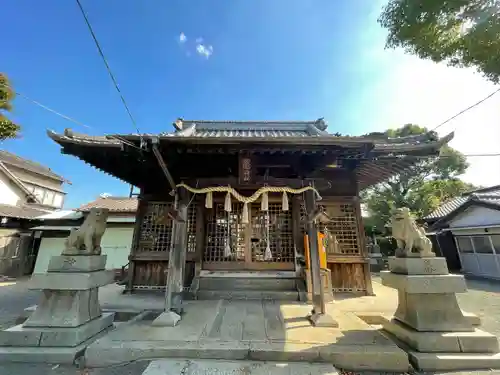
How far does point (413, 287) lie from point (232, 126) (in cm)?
950

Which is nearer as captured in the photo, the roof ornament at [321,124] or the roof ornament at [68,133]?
the roof ornament at [68,133]

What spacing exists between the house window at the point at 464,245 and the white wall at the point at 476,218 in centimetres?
89

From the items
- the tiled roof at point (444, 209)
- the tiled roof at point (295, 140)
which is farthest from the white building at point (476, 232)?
the tiled roof at point (295, 140)

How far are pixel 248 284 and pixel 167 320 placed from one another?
2932 mm

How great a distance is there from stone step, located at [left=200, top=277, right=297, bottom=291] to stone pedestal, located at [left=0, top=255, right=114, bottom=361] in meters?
2.94

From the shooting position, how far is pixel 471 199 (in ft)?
44.7

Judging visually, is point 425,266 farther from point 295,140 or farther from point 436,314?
point 295,140

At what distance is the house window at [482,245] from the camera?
12.8 metres

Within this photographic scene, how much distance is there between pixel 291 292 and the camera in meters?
6.71

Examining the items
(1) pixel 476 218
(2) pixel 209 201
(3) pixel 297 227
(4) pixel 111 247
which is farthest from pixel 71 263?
(1) pixel 476 218

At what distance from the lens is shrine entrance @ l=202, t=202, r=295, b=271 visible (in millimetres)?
7363

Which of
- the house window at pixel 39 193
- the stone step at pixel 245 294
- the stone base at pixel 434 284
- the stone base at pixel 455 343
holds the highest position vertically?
the house window at pixel 39 193

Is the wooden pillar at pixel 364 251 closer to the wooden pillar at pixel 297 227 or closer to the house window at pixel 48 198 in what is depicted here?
the wooden pillar at pixel 297 227

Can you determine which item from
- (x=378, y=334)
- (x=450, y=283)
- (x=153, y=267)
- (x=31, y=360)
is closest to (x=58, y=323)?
(x=31, y=360)
